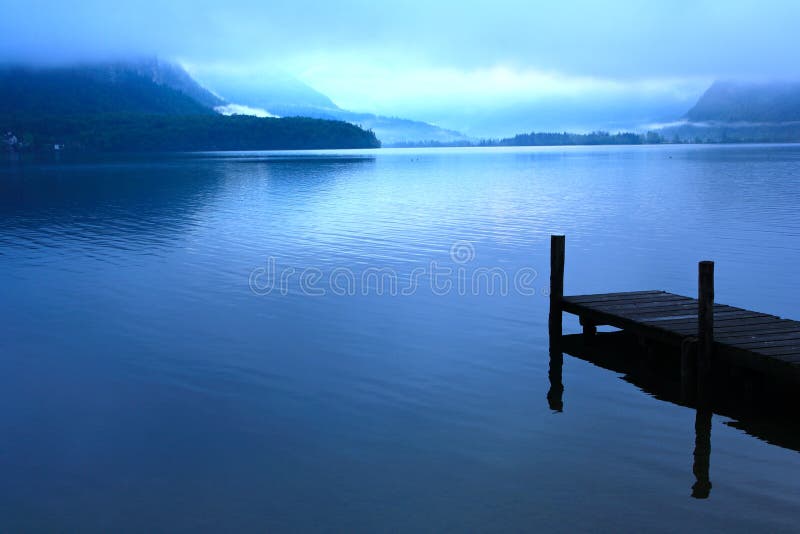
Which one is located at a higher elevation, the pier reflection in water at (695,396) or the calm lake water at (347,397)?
the calm lake water at (347,397)

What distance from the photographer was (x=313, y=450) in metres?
12.1

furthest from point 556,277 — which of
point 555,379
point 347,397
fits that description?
point 347,397

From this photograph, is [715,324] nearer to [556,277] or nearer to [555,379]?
[555,379]

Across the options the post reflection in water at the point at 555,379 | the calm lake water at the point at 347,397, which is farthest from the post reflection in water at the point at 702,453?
the post reflection in water at the point at 555,379

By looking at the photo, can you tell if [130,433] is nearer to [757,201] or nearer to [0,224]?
[0,224]

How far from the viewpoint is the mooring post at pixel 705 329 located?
13.6m

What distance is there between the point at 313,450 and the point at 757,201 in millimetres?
47949

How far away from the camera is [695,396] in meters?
14.2

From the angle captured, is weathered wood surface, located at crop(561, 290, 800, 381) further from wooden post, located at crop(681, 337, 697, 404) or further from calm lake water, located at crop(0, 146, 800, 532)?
calm lake water, located at crop(0, 146, 800, 532)

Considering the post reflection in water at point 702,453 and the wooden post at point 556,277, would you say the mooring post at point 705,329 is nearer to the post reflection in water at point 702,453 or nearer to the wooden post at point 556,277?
the post reflection in water at point 702,453

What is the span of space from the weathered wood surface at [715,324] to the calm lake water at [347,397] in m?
1.17

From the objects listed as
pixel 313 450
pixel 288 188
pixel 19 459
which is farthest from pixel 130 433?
pixel 288 188

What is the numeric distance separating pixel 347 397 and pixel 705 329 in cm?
650

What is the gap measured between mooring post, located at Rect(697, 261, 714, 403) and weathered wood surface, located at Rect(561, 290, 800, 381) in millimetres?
323
